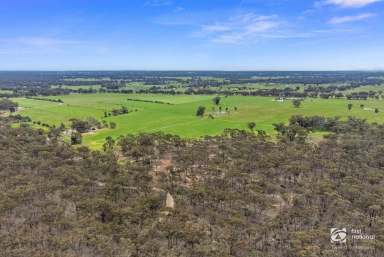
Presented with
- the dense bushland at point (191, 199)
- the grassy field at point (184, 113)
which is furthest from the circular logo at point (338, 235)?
the grassy field at point (184, 113)

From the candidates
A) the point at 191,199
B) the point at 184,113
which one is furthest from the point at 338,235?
the point at 184,113

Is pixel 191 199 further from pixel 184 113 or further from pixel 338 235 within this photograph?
pixel 184 113

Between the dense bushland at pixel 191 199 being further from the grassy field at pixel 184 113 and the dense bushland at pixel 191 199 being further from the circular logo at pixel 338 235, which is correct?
the grassy field at pixel 184 113

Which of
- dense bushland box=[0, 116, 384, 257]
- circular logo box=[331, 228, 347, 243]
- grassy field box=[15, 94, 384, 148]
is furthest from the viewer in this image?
grassy field box=[15, 94, 384, 148]

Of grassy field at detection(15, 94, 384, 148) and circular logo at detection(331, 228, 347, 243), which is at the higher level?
circular logo at detection(331, 228, 347, 243)

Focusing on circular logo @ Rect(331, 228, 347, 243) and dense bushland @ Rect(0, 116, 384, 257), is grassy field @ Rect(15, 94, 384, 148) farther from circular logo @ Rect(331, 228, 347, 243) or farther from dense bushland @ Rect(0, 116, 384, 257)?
circular logo @ Rect(331, 228, 347, 243)

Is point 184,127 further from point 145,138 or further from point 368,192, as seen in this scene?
point 368,192

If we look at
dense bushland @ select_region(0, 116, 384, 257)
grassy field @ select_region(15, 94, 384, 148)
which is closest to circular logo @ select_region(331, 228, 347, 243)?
dense bushland @ select_region(0, 116, 384, 257)

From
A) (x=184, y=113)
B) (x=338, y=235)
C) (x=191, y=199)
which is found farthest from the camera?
(x=184, y=113)
